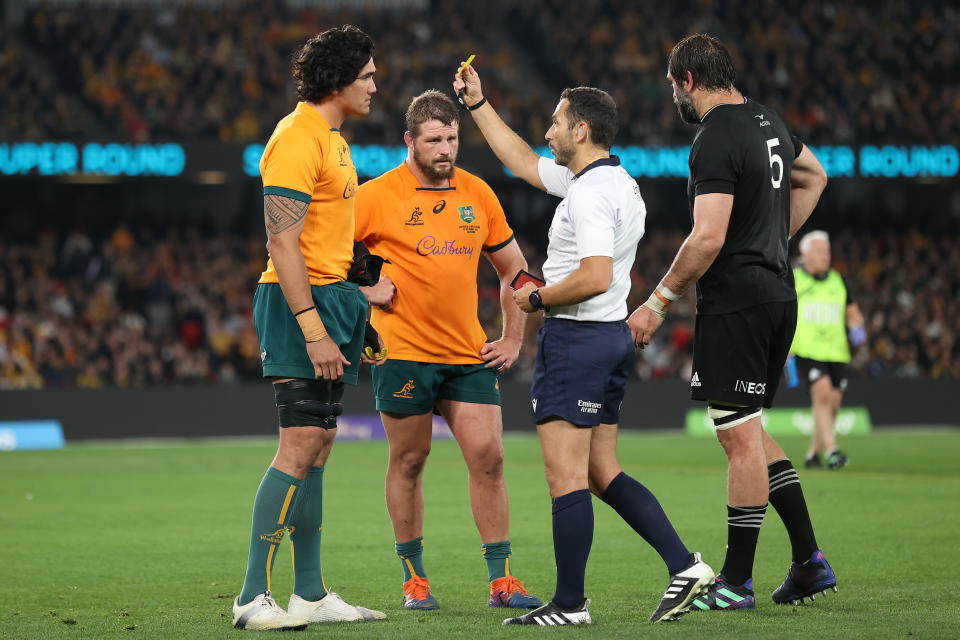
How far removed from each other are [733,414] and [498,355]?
1206mm

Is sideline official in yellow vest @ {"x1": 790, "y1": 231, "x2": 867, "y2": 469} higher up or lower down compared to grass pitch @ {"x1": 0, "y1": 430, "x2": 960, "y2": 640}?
higher up

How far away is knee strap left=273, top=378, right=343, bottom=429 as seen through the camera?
5332mm

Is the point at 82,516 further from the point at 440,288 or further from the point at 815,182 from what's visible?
the point at 815,182

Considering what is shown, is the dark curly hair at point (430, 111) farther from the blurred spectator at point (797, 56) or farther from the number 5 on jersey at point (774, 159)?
the blurred spectator at point (797, 56)

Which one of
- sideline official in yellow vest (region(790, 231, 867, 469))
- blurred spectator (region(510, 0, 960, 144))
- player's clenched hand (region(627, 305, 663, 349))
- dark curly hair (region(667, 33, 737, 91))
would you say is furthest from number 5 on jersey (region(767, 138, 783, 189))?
blurred spectator (region(510, 0, 960, 144))

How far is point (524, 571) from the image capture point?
7164 mm

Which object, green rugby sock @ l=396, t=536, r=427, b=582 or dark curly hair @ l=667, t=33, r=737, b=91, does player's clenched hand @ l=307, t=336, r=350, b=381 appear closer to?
green rugby sock @ l=396, t=536, r=427, b=582

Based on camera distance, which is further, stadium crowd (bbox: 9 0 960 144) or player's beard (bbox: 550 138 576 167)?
stadium crowd (bbox: 9 0 960 144)

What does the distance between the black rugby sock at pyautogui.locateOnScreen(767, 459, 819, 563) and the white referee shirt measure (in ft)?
3.86

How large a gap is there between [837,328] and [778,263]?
8556 millimetres

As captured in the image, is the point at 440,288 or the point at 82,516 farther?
the point at 82,516

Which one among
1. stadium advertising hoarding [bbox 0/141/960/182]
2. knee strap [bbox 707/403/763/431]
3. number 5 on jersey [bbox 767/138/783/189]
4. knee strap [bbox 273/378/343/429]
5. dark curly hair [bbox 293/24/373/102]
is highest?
stadium advertising hoarding [bbox 0/141/960/182]

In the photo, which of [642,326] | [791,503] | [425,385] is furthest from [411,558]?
[791,503]

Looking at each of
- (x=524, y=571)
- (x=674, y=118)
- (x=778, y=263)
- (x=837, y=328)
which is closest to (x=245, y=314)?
(x=674, y=118)
